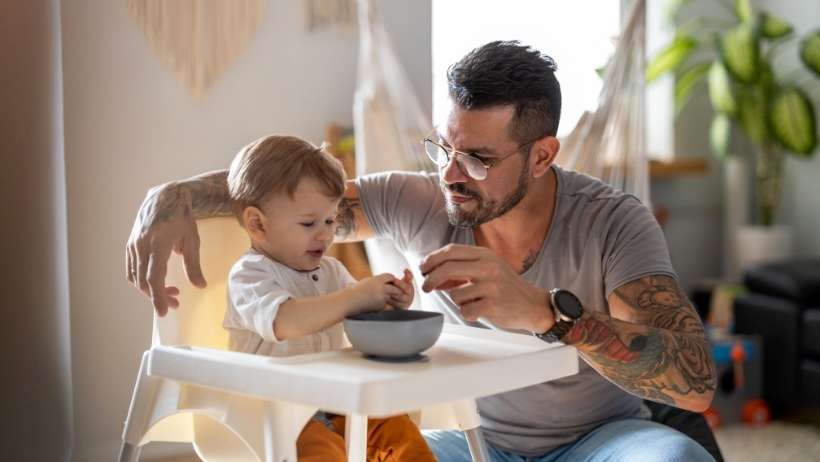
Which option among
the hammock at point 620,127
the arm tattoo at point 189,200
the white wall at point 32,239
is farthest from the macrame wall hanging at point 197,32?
the arm tattoo at point 189,200

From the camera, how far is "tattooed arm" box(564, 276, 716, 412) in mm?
1521

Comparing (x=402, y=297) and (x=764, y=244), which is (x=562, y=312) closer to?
(x=402, y=297)

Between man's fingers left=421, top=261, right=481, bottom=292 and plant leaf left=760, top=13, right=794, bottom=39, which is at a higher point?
plant leaf left=760, top=13, right=794, bottom=39

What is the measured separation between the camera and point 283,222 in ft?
5.05

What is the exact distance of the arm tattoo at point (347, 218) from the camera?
74.9 inches

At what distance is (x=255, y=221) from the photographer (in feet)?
5.16

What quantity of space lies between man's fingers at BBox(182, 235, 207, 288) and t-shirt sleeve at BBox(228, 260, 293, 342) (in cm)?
9

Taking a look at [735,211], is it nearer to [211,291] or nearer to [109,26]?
[109,26]

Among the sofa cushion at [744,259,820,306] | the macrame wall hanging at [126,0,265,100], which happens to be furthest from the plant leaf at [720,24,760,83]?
the macrame wall hanging at [126,0,265,100]

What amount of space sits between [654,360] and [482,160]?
1.37 ft

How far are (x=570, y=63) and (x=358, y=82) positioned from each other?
1065mm

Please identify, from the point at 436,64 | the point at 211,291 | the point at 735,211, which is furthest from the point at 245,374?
the point at 735,211

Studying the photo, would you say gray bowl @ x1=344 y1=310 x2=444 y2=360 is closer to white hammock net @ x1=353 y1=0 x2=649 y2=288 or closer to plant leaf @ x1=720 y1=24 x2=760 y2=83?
white hammock net @ x1=353 y1=0 x2=649 y2=288

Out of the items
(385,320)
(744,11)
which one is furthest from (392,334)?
(744,11)
